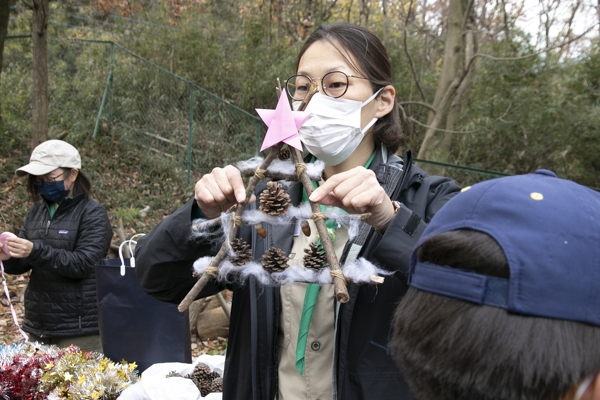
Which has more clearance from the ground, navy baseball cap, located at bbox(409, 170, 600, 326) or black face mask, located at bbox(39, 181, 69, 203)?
navy baseball cap, located at bbox(409, 170, 600, 326)

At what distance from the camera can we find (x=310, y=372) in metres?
1.63

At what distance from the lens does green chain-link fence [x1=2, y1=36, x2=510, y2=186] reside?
375 inches

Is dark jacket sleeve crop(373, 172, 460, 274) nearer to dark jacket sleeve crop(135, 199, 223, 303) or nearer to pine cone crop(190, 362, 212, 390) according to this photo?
dark jacket sleeve crop(135, 199, 223, 303)

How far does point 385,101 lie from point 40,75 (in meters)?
7.40

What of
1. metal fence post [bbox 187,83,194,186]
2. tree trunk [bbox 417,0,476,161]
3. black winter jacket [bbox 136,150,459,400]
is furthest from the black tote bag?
tree trunk [bbox 417,0,476,161]

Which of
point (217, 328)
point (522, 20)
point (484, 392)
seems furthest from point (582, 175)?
point (484, 392)

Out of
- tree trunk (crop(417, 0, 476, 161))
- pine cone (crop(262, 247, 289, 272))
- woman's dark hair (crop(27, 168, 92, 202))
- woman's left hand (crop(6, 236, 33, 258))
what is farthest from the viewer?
tree trunk (crop(417, 0, 476, 161))

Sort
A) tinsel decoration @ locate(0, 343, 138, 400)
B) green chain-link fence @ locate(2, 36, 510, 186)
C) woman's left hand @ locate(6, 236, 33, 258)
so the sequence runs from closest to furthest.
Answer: tinsel decoration @ locate(0, 343, 138, 400) < woman's left hand @ locate(6, 236, 33, 258) < green chain-link fence @ locate(2, 36, 510, 186)

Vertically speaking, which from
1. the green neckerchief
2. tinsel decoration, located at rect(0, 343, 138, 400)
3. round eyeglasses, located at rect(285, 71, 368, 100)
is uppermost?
round eyeglasses, located at rect(285, 71, 368, 100)

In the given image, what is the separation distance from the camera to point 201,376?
3.06 m

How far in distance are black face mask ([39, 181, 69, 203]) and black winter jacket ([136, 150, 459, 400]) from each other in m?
2.25

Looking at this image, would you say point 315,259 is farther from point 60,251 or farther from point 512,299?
point 60,251

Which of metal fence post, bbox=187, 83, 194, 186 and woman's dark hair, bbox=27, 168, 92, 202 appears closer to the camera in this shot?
woman's dark hair, bbox=27, 168, 92, 202

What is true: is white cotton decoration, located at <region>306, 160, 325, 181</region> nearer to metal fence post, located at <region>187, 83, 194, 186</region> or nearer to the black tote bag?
the black tote bag
